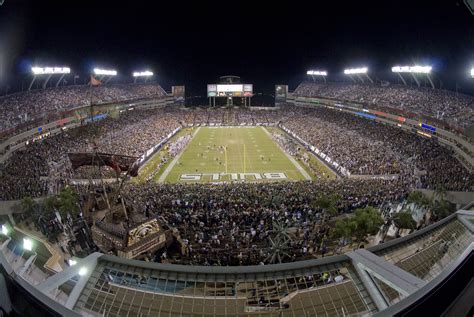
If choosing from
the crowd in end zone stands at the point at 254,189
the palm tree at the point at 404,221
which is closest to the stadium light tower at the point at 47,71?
the crowd in end zone stands at the point at 254,189

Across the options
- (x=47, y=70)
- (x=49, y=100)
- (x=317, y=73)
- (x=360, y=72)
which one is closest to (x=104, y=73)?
(x=47, y=70)

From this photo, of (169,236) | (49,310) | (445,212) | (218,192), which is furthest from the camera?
(218,192)

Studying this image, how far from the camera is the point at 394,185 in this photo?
1145 inches

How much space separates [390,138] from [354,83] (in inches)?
1432

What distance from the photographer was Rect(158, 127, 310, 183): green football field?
38656 millimetres

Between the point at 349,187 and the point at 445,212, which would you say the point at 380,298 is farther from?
the point at 349,187

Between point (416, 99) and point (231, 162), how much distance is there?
105ft

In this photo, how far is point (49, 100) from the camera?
179ft

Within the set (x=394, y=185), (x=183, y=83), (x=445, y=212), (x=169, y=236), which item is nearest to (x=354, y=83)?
(x=183, y=83)

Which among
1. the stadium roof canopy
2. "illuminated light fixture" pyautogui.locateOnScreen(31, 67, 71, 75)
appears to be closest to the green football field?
"illuminated light fixture" pyautogui.locateOnScreen(31, 67, 71, 75)

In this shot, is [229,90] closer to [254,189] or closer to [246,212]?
[254,189]

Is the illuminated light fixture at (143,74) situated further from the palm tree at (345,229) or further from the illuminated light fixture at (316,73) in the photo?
the palm tree at (345,229)

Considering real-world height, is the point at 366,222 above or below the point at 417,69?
below

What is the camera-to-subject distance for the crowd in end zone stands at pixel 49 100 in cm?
4410
